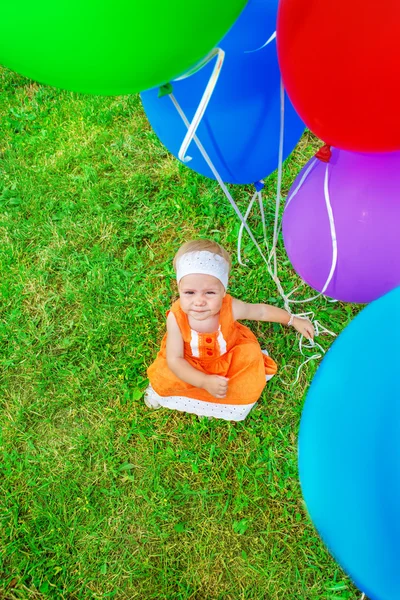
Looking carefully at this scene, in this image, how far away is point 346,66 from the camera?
1.04 metres

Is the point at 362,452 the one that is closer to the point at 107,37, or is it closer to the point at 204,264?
the point at 107,37

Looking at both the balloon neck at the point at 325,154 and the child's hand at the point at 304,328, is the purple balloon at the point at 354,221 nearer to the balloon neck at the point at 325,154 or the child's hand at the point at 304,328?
the balloon neck at the point at 325,154

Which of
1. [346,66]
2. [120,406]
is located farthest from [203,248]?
[346,66]

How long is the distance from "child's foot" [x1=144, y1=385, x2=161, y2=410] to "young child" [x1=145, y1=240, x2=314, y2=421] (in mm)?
64

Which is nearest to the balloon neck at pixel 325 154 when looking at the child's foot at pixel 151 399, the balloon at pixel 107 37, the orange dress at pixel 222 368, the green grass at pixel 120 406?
the balloon at pixel 107 37

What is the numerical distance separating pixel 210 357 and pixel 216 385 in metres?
0.14

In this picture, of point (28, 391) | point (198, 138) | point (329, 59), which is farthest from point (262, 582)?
point (329, 59)

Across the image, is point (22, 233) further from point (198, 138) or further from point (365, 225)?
point (365, 225)

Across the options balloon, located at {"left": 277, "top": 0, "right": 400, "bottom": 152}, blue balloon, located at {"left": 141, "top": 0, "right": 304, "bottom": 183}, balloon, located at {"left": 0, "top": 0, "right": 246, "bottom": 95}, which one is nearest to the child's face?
blue balloon, located at {"left": 141, "top": 0, "right": 304, "bottom": 183}

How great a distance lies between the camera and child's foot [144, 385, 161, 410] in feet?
7.52

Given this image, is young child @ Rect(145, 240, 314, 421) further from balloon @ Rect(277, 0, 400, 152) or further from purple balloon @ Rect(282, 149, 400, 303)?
balloon @ Rect(277, 0, 400, 152)

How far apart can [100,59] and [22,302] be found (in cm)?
189

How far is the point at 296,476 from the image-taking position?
7.02 feet

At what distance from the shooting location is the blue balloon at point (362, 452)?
89 centimetres
